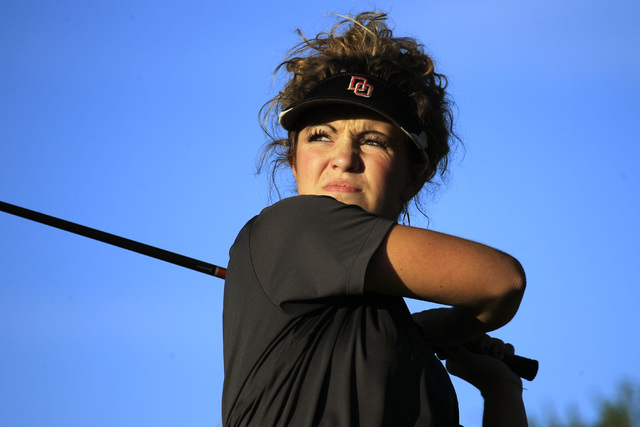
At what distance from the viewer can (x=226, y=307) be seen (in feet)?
10.2

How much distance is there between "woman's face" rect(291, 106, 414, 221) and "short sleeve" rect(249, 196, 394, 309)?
42 cm

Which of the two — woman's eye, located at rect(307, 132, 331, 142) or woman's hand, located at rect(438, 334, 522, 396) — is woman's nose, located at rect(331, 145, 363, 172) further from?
woman's hand, located at rect(438, 334, 522, 396)

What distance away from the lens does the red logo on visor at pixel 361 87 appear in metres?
3.38

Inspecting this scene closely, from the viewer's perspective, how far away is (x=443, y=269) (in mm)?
A: 2725

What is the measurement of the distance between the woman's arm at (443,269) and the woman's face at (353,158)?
581 millimetres

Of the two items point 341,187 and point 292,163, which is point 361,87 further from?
point 292,163

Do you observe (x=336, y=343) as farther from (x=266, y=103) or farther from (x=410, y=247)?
(x=266, y=103)

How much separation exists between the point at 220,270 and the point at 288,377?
4.97ft

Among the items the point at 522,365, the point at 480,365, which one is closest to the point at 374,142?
the point at 480,365

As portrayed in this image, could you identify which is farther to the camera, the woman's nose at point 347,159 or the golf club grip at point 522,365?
the golf club grip at point 522,365

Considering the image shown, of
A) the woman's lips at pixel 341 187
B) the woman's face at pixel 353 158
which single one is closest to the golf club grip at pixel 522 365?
the woman's face at pixel 353 158

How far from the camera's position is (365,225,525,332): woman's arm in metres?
2.72

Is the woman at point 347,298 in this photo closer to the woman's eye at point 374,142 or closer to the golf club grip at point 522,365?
the woman's eye at point 374,142

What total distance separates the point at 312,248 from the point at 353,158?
65 centimetres
